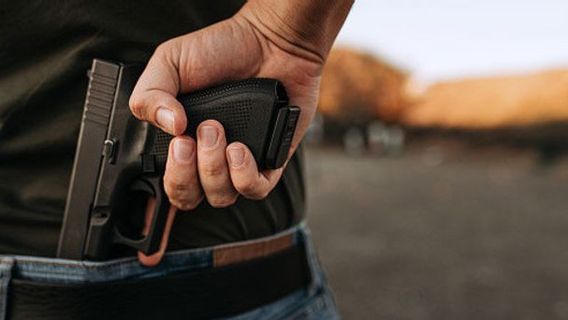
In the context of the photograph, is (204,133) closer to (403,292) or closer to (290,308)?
(290,308)

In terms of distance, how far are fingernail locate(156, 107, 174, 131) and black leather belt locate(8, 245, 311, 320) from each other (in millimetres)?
307

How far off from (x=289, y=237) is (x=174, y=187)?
36 cm

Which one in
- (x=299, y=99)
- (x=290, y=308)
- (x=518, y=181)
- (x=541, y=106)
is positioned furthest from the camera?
(x=541, y=106)

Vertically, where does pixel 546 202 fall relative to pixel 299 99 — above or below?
below

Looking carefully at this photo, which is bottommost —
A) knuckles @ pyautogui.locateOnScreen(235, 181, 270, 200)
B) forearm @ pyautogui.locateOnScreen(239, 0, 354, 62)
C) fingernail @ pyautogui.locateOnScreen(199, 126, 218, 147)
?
knuckles @ pyautogui.locateOnScreen(235, 181, 270, 200)

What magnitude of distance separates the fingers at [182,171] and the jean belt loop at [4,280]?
1.05 feet

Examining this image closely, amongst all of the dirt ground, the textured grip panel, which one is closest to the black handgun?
the textured grip panel

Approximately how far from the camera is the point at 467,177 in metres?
12.4

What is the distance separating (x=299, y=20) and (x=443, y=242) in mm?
6327

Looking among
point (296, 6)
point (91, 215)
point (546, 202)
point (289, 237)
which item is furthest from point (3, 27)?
point (546, 202)

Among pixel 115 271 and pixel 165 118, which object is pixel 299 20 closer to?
pixel 165 118

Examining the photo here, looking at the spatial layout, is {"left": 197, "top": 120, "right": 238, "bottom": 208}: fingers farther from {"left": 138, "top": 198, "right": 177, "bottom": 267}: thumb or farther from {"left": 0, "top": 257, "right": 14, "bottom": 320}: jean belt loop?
{"left": 0, "top": 257, "right": 14, "bottom": 320}: jean belt loop

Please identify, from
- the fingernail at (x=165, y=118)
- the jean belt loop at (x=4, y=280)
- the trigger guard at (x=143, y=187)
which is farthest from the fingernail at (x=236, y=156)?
the jean belt loop at (x=4, y=280)

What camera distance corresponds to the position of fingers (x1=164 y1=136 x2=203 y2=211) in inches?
43.5
